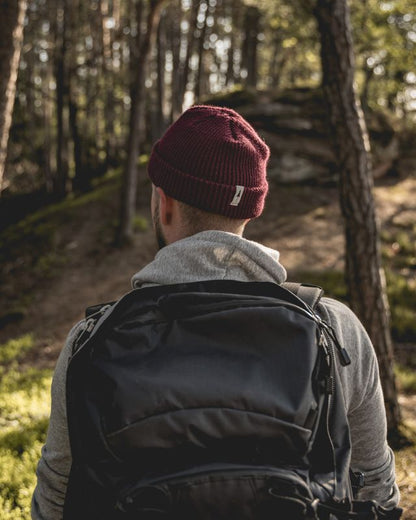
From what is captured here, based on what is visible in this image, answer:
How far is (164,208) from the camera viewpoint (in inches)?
70.2

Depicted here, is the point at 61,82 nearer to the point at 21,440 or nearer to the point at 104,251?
the point at 104,251

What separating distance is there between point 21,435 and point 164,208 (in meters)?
3.87

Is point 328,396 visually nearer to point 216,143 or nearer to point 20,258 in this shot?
point 216,143

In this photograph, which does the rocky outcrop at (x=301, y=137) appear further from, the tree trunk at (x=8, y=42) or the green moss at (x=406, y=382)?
the tree trunk at (x=8, y=42)

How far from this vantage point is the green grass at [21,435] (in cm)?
369

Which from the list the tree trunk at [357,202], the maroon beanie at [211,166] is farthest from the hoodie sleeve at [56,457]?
the tree trunk at [357,202]

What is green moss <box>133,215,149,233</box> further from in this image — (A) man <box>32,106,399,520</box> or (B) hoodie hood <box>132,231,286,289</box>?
(B) hoodie hood <box>132,231,286,289</box>

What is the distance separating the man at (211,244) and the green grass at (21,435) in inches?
86.7

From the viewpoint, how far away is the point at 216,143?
170cm

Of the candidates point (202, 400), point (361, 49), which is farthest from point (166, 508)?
point (361, 49)

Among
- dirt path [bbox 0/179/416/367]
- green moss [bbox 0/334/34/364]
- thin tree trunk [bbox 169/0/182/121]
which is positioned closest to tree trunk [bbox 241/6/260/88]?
thin tree trunk [bbox 169/0/182/121]

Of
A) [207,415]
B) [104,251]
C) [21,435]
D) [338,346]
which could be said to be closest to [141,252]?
[104,251]

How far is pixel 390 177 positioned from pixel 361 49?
4252 millimetres

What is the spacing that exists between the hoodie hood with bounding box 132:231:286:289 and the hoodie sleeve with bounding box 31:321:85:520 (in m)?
0.31
